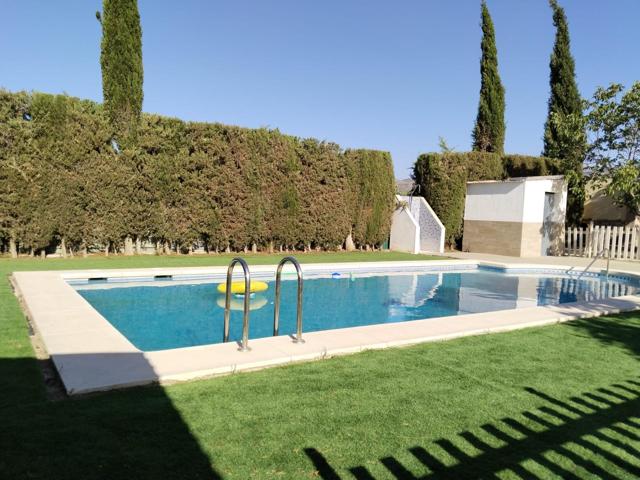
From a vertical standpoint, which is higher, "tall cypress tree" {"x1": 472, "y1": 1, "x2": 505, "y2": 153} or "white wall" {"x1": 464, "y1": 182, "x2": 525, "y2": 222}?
"tall cypress tree" {"x1": 472, "y1": 1, "x2": 505, "y2": 153}

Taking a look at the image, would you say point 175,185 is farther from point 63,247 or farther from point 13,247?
point 13,247

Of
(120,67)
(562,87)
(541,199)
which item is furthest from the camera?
(562,87)

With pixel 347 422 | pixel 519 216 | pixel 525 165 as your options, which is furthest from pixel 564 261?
pixel 347 422

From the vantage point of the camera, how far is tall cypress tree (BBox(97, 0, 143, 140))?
52.5 ft

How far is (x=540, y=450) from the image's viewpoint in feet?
11.5

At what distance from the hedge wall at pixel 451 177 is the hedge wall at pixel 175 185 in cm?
242

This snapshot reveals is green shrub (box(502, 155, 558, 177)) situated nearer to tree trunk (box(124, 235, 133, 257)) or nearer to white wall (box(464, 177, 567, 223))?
white wall (box(464, 177, 567, 223))

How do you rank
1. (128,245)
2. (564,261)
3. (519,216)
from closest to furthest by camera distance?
1. (128,245)
2. (564,261)
3. (519,216)

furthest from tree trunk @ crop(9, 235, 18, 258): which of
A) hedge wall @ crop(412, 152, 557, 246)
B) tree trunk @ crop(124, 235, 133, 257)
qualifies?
hedge wall @ crop(412, 152, 557, 246)

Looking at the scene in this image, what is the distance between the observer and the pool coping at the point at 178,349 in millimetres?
4781

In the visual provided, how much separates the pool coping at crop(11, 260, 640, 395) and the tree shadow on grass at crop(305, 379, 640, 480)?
217 cm

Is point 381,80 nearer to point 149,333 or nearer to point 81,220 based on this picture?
point 81,220

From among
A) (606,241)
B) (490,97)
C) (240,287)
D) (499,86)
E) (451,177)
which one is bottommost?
(240,287)

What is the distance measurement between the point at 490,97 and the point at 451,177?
7883mm
